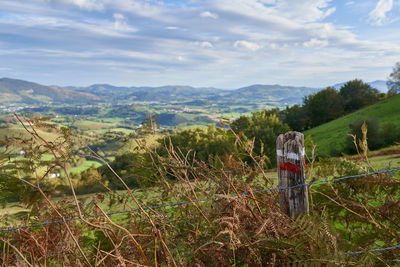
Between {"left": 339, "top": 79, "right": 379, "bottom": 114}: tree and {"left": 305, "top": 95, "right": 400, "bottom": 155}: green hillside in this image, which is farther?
{"left": 339, "top": 79, "right": 379, "bottom": 114}: tree

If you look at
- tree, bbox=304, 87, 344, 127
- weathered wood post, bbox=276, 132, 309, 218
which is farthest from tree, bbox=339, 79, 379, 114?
weathered wood post, bbox=276, 132, 309, 218

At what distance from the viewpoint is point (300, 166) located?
2.78m

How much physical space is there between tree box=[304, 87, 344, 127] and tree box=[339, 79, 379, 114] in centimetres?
263

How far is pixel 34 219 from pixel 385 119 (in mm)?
49953

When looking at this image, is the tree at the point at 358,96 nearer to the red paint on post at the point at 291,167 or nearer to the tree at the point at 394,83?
the tree at the point at 394,83

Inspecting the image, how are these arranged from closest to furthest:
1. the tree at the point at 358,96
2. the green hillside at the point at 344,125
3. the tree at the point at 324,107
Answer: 1. the green hillside at the point at 344,125
2. the tree at the point at 324,107
3. the tree at the point at 358,96

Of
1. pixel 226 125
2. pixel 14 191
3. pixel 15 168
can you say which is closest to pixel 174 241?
pixel 226 125

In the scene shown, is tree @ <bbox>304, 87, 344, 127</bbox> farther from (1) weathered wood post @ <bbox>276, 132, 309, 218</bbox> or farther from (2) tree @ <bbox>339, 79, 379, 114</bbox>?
(1) weathered wood post @ <bbox>276, 132, 309, 218</bbox>

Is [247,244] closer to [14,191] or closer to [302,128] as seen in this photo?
[14,191]

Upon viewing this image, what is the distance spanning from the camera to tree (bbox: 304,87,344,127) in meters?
63.8

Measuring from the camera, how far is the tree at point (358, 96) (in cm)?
6525

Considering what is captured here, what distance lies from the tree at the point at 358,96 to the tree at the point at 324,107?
2628 millimetres

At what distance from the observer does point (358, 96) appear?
65.2m

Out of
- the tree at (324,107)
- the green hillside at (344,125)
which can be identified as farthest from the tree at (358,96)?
the green hillside at (344,125)
